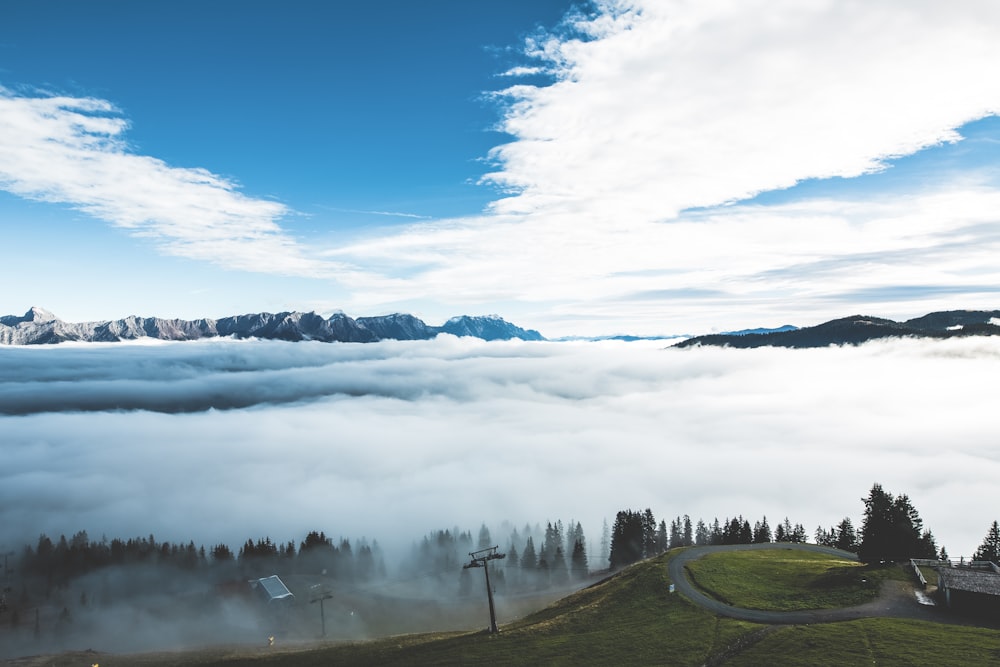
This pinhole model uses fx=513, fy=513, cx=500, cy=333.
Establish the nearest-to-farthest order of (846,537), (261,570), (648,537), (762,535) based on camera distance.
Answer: (846,537) → (762,535) → (261,570) → (648,537)

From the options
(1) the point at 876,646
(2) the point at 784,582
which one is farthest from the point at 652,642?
(2) the point at 784,582

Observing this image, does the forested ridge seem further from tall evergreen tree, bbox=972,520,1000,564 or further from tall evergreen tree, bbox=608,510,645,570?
tall evergreen tree, bbox=972,520,1000,564

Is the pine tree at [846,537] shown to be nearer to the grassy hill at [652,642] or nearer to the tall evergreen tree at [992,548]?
the tall evergreen tree at [992,548]

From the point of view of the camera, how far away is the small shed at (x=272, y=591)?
132 metres

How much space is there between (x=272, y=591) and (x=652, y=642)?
114284mm

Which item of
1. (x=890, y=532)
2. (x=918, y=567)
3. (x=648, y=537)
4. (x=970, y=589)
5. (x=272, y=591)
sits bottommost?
(x=648, y=537)

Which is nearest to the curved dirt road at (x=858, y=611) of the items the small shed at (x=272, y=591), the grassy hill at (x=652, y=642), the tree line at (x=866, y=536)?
the grassy hill at (x=652, y=642)

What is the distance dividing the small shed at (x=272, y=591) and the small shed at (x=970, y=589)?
135260 millimetres

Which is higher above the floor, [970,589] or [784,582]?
[970,589]

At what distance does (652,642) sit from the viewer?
185ft

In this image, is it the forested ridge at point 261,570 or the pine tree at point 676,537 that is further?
the pine tree at point 676,537

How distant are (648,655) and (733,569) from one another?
36.0 m

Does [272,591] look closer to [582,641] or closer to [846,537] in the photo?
[582,641]

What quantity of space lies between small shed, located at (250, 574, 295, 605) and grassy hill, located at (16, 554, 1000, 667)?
43.5m
